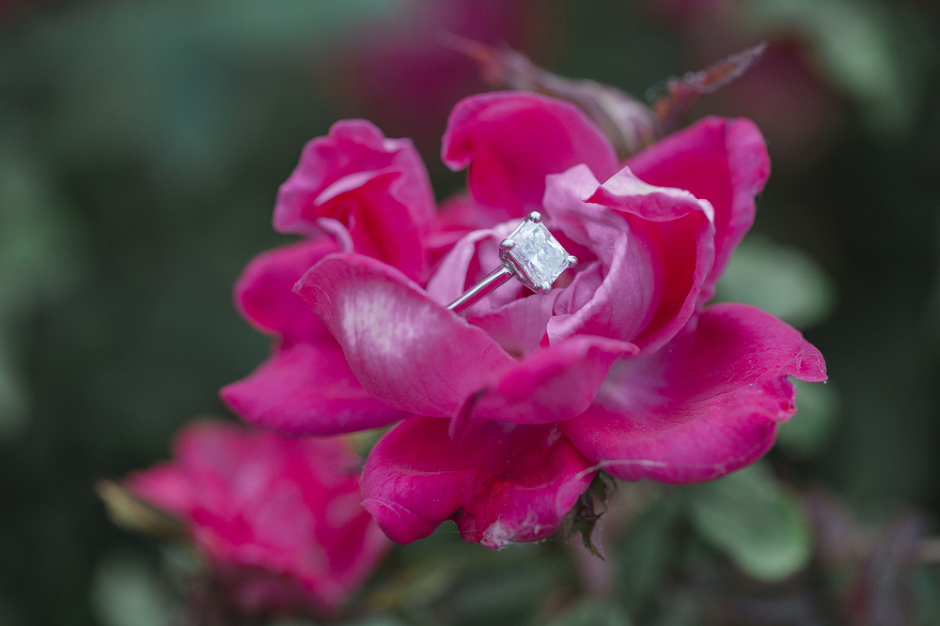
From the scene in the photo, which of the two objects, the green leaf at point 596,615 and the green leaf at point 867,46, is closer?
the green leaf at point 596,615

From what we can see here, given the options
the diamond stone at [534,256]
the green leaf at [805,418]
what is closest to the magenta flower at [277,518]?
the diamond stone at [534,256]

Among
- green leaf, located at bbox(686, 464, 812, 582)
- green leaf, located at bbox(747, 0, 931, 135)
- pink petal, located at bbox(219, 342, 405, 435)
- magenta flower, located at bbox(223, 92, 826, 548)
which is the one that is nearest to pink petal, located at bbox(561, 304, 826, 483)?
magenta flower, located at bbox(223, 92, 826, 548)

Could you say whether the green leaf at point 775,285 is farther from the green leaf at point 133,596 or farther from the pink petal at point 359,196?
the green leaf at point 133,596

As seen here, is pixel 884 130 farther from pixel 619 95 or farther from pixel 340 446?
pixel 340 446

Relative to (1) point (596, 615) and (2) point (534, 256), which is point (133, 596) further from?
(2) point (534, 256)

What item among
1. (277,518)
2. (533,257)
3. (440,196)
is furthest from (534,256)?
(440,196)

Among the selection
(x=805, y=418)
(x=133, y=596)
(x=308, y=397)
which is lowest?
(x=133, y=596)
